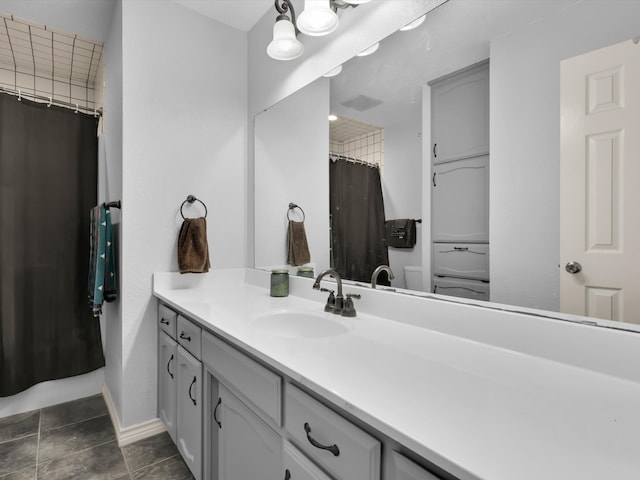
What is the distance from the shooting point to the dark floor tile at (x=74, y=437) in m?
1.73

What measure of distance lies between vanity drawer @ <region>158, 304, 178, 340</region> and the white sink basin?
547 mm

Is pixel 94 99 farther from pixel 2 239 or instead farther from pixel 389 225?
pixel 389 225

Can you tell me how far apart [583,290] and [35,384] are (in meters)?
2.90

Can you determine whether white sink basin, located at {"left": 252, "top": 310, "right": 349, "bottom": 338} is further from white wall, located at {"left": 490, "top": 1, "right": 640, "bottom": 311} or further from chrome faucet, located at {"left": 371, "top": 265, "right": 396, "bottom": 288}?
white wall, located at {"left": 490, "top": 1, "right": 640, "bottom": 311}

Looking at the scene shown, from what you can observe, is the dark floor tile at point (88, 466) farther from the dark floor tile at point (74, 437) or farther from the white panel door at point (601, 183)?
the white panel door at point (601, 183)

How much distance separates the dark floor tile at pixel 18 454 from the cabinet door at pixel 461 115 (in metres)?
2.37

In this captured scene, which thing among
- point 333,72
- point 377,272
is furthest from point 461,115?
point 333,72

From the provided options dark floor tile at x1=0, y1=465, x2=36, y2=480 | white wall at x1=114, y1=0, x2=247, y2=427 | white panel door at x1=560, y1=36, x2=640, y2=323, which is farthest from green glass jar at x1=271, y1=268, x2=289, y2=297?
dark floor tile at x1=0, y1=465, x2=36, y2=480

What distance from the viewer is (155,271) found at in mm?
1895

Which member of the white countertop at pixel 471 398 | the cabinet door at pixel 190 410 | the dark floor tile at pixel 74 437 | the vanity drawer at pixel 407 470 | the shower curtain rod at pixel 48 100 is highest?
the shower curtain rod at pixel 48 100

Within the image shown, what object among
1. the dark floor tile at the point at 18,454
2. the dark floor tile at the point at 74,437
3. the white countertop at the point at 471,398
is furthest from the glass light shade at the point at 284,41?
the dark floor tile at the point at 18,454

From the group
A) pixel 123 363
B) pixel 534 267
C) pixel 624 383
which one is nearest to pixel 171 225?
pixel 123 363

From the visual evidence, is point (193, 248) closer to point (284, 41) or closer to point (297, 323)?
point (297, 323)

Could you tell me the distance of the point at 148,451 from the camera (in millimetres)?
1736
